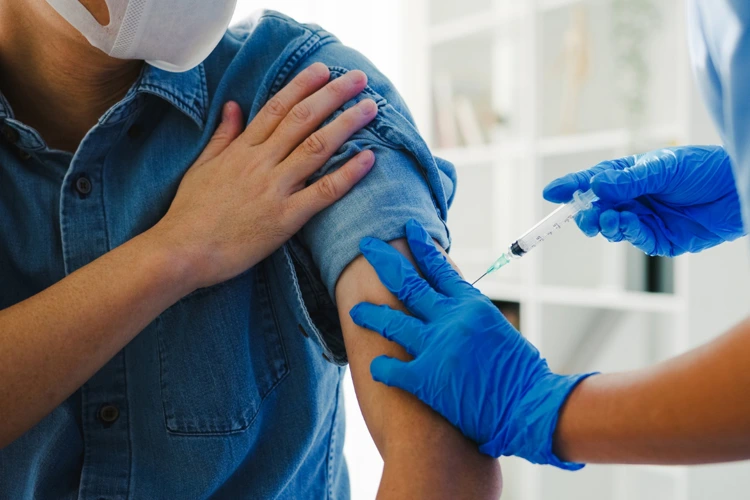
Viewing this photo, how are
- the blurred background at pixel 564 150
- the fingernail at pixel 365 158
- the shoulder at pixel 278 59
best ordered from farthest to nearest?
the blurred background at pixel 564 150 < the shoulder at pixel 278 59 < the fingernail at pixel 365 158

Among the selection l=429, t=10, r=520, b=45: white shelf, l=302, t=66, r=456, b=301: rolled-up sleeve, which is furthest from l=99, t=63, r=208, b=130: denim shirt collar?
l=429, t=10, r=520, b=45: white shelf

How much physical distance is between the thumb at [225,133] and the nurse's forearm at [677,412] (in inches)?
24.1

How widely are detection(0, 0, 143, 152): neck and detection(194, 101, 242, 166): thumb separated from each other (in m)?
0.18

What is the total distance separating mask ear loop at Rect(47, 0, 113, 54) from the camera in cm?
84

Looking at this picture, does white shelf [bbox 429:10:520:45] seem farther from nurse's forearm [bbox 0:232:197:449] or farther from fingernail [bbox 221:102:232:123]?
nurse's forearm [bbox 0:232:197:449]

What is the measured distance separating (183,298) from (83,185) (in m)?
0.22

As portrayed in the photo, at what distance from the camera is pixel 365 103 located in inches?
34.5

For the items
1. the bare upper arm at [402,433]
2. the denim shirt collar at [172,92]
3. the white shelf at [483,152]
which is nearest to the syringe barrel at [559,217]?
the bare upper arm at [402,433]

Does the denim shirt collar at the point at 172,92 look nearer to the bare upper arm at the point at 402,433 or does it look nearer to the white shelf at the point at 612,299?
the bare upper arm at the point at 402,433

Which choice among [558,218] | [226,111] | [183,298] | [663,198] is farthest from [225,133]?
[663,198]

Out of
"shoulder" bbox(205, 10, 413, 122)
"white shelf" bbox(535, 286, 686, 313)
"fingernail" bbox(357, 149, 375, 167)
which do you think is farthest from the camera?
"white shelf" bbox(535, 286, 686, 313)

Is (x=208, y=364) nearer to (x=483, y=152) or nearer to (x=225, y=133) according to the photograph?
(x=225, y=133)

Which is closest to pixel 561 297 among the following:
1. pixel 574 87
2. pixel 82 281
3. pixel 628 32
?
pixel 574 87

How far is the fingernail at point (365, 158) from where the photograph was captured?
2.77 feet
